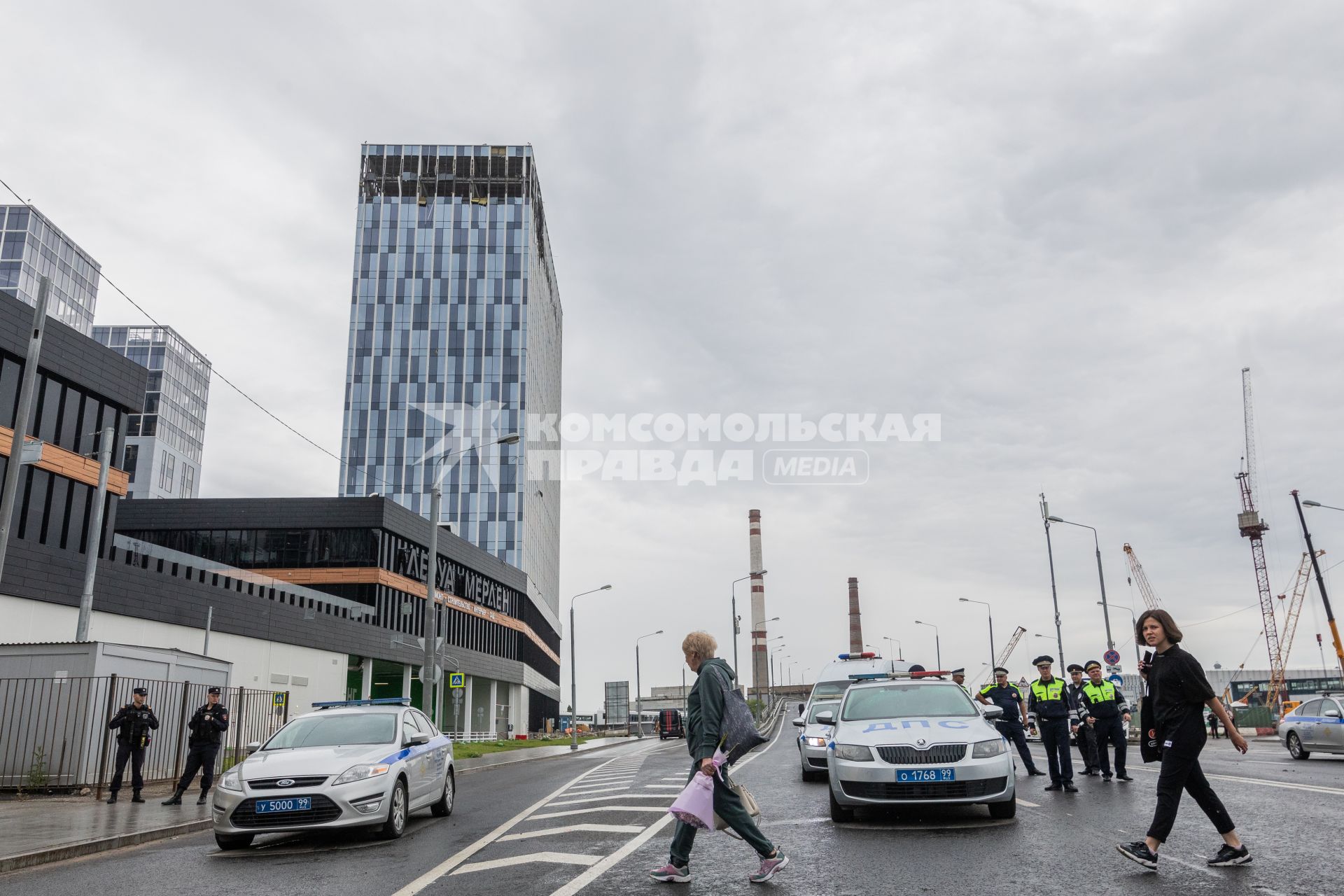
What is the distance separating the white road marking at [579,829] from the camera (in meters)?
9.59

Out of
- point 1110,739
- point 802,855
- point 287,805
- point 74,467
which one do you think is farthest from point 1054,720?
point 74,467

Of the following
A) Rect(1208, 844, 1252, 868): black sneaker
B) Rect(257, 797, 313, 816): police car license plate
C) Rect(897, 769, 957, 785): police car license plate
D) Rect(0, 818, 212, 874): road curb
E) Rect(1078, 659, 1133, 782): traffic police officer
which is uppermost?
Rect(1078, 659, 1133, 782): traffic police officer

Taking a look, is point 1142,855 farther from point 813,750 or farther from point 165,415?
point 165,415

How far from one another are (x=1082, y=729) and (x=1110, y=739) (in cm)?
44

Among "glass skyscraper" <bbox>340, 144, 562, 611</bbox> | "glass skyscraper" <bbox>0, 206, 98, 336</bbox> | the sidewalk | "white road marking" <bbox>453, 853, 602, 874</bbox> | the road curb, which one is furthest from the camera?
"glass skyscraper" <bbox>0, 206, 98, 336</bbox>

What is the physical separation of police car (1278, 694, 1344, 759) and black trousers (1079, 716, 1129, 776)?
889cm

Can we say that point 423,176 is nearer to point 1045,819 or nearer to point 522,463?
point 522,463

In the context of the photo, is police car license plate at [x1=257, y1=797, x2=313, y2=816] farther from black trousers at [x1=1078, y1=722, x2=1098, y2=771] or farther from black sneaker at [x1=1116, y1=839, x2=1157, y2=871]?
black trousers at [x1=1078, y1=722, x2=1098, y2=771]

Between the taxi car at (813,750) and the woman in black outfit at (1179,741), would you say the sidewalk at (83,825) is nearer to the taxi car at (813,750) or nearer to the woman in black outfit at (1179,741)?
the taxi car at (813,750)

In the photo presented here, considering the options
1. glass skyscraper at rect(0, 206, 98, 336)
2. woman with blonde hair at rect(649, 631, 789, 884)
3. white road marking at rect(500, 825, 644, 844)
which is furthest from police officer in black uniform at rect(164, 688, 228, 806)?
glass skyscraper at rect(0, 206, 98, 336)

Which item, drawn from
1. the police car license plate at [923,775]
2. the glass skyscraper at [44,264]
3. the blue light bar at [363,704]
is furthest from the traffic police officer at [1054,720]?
the glass skyscraper at [44,264]

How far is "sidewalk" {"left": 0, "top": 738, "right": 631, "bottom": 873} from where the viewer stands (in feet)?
31.9

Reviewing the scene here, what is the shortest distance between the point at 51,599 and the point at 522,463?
5579 centimetres

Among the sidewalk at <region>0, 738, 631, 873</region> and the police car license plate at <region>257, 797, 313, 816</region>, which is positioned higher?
the police car license plate at <region>257, 797, 313, 816</region>
